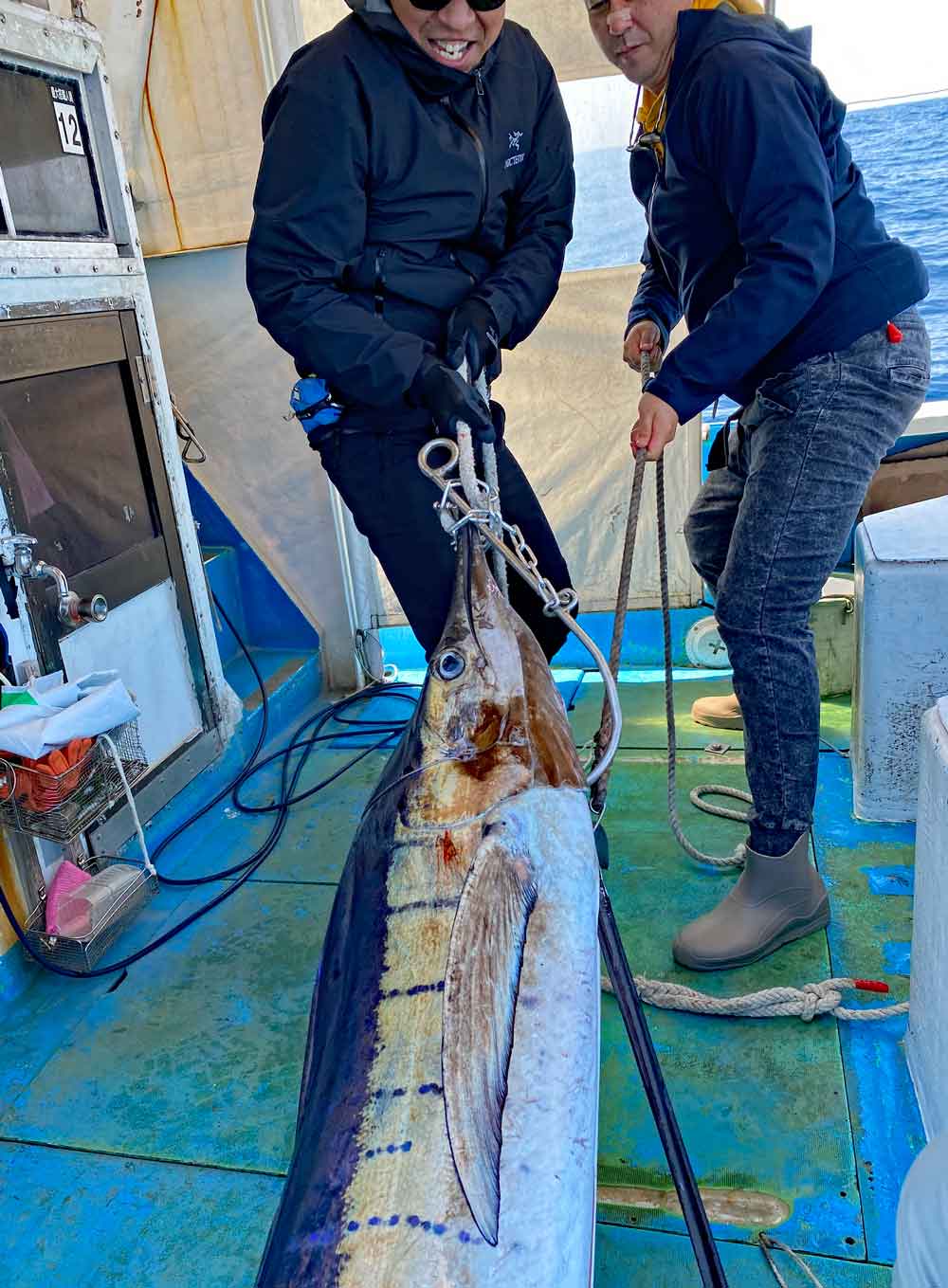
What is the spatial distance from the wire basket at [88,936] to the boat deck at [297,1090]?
0.24ft

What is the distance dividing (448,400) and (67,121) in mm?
1709

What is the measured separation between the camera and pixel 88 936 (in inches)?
106

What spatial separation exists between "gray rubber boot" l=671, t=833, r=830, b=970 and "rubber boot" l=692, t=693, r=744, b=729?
1.29 meters

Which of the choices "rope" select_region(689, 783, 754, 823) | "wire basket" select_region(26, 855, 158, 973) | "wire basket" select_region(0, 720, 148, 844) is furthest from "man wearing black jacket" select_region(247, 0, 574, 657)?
"wire basket" select_region(26, 855, 158, 973)

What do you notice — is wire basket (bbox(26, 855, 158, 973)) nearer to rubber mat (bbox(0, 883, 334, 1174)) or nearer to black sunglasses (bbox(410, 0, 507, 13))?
rubber mat (bbox(0, 883, 334, 1174))

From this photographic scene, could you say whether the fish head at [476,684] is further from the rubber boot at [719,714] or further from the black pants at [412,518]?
the rubber boot at [719,714]

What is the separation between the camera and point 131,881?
287 cm

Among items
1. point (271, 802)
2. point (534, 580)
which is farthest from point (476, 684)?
point (271, 802)

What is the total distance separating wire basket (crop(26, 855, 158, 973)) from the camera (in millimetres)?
2688

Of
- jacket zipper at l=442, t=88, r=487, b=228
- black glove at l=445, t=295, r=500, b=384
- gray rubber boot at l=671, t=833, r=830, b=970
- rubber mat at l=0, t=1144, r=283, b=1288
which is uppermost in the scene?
jacket zipper at l=442, t=88, r=487, b=228

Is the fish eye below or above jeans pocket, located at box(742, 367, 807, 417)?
below

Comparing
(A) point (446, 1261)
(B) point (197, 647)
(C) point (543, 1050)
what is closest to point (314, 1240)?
(A) point (446, 1261)

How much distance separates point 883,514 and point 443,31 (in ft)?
6.00

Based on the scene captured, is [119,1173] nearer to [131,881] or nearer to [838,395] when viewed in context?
Result: [131,881]
